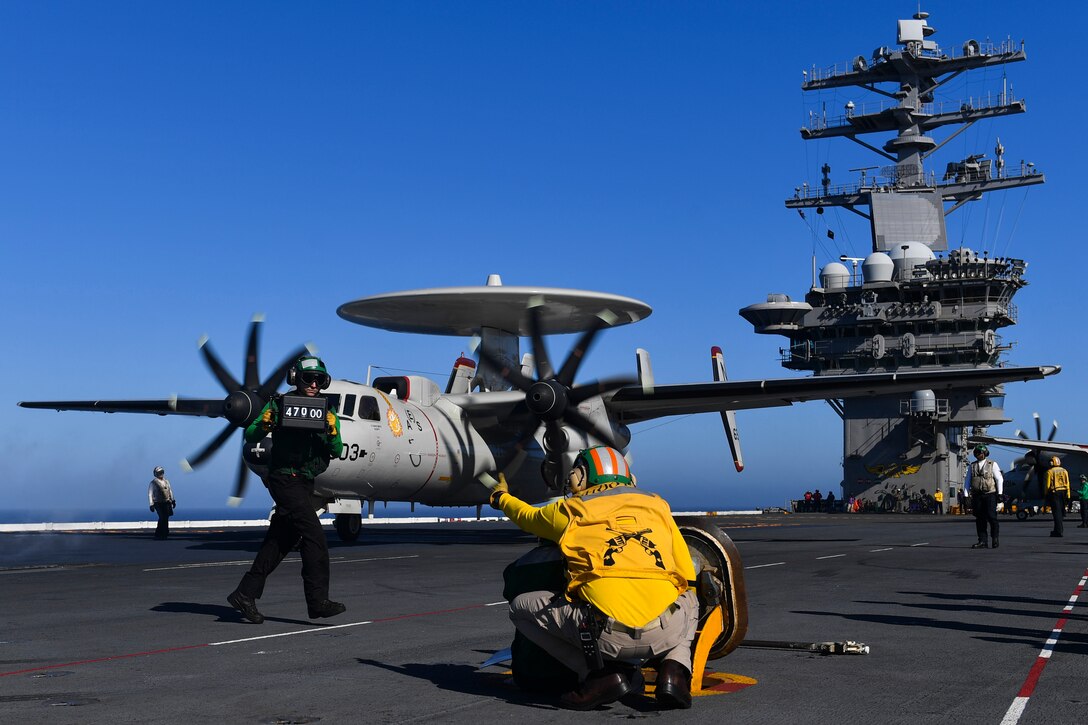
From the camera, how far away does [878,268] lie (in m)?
71.4

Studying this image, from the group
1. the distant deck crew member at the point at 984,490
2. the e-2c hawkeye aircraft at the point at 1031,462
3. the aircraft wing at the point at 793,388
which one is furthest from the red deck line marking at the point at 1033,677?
the e-2c hawkeye aircraft at the point at 1031,462

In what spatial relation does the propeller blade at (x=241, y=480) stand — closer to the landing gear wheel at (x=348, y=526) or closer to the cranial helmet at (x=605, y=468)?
the landing gear wheel at (x=348, y=526)

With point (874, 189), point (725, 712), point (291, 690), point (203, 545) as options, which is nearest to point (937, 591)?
point (725, 712)

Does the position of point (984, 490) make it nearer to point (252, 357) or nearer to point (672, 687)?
point (252, 357)

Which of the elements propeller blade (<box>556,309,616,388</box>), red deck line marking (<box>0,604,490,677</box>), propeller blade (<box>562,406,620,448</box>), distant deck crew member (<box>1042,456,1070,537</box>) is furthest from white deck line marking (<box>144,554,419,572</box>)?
distant deck crew member (<box>1042,456,1070,537</box>)

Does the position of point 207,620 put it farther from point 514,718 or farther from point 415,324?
point 415,324

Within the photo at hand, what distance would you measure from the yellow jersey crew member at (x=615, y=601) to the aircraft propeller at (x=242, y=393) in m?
15.8

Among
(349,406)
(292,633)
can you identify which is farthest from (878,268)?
(292,633)

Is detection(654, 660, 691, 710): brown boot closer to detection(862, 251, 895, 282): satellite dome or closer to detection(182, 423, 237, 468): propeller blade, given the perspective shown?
detection(182, 423, 237, 468): propeller blade

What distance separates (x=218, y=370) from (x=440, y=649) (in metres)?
17.4

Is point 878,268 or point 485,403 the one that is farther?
point 878,268

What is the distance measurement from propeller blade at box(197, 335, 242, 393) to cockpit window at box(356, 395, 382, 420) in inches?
113

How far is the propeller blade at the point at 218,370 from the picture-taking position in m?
24.5

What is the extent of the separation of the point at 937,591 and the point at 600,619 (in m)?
9.71
